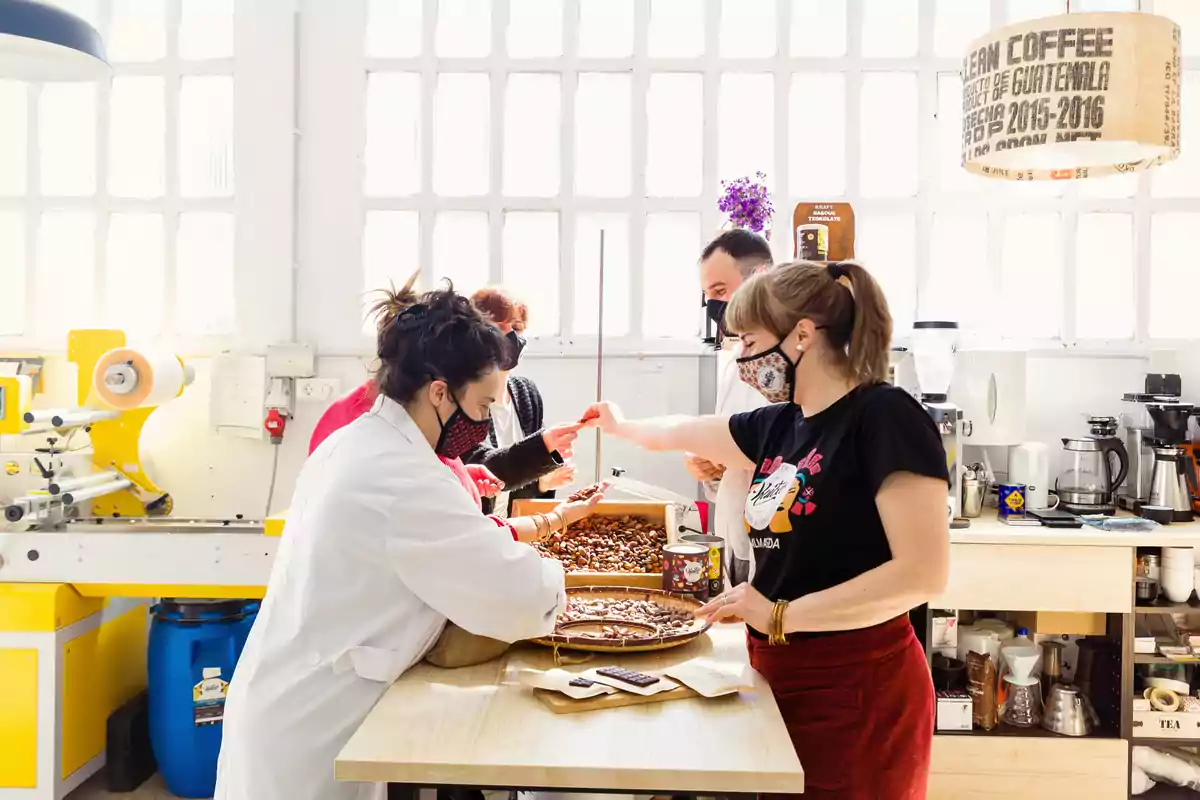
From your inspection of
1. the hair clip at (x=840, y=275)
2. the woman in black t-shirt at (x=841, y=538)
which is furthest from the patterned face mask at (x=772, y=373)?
the hair clip at (x=840, y=275)

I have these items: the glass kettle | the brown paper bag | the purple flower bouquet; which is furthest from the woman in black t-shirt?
the glass kettle

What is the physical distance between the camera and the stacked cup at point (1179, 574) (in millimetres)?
3555

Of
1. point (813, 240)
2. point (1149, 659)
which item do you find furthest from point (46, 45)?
point (1149, 659)

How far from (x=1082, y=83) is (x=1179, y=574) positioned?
2208mm

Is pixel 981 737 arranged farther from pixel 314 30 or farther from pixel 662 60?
pixel 314 30

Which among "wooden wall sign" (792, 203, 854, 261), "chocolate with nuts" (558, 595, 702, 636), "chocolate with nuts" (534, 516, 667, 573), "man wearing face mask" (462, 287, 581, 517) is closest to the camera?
"chocolate with nuts" (558, 595, 702, 636)

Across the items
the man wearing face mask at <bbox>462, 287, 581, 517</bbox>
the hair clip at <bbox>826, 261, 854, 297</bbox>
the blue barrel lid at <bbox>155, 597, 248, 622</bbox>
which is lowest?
the blue barrel lid at <bbox>155, 597, 248, 622</bbox>

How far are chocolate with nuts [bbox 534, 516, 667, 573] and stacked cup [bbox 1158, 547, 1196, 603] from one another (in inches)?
81.9

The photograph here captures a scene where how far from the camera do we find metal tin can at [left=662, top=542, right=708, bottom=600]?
2.25 metres

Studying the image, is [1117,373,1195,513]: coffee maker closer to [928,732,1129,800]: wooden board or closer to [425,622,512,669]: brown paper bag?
[928,732,1129,800]: wooden board

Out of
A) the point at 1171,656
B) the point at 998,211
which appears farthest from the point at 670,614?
the point at 998,211

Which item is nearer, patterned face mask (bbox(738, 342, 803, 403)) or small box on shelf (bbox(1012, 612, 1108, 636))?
patterned face mask (bbox(738, 342, 803, 403))

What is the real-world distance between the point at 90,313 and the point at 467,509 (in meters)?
3.69

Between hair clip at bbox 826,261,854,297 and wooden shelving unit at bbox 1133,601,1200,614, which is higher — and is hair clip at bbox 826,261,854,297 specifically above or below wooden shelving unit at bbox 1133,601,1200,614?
above
